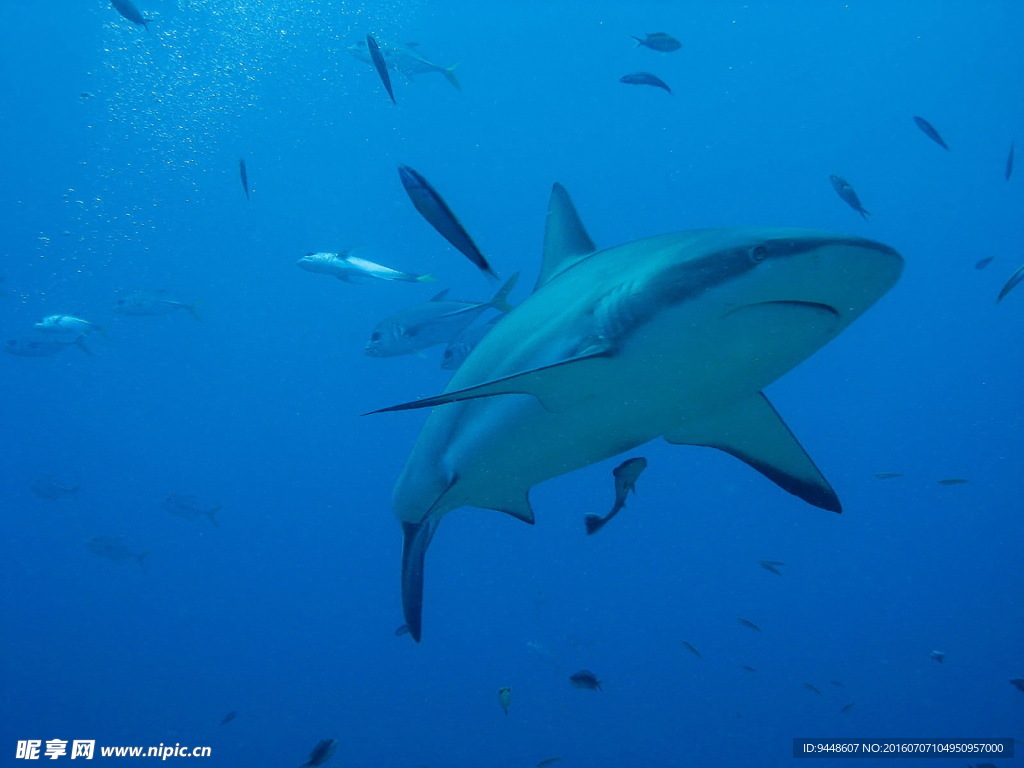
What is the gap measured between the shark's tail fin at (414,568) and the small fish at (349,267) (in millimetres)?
2916

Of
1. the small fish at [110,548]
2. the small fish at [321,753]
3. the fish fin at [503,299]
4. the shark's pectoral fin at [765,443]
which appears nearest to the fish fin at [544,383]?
the shark's pectoral fin at [765,443]

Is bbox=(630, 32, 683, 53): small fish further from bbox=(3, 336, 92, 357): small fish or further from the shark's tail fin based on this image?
bbox=(3, 336, 92, 357): small fish

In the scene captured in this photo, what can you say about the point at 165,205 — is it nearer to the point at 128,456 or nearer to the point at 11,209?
the point at 11,209

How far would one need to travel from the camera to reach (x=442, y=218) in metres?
2.30

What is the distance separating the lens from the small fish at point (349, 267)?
6258 mm

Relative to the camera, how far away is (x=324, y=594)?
1125 inches

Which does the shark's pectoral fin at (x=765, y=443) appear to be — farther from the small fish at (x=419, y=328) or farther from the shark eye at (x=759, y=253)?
the small fish at (x=419, y=328)

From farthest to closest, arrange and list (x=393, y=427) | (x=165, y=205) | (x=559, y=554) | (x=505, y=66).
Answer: (x=165, y=205) < (x=505, y=66) < (x=393, y=427) < (x=559, y=554)

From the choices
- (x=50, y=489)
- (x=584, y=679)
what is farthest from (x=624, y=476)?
(x=50, y=489)

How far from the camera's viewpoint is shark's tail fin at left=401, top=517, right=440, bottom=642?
375 cm

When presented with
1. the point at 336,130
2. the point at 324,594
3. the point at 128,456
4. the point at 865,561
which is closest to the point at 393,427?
the point at 324,594

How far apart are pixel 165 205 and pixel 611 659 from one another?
35214 millimetres

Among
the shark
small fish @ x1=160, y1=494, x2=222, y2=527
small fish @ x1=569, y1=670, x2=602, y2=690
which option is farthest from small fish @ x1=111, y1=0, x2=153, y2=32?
small fish @ x1=160, y1=494, x2=222, y2=527

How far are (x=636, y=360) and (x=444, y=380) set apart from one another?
2538 cm
